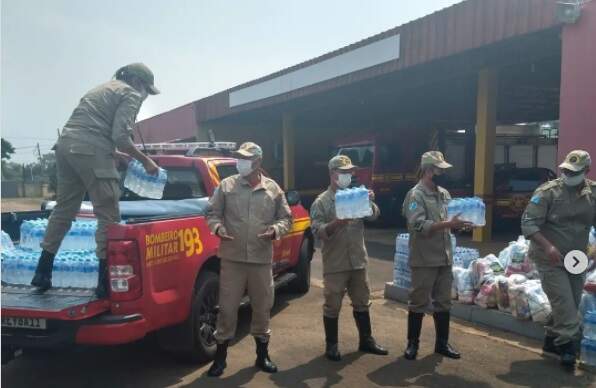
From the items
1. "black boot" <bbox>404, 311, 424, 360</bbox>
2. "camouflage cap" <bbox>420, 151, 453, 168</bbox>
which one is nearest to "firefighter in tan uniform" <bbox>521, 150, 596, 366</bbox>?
"camouflage cap" <bbox>420, 151, 453, 168</bbox>

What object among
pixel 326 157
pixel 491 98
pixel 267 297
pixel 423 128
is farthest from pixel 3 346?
pixel 326 157

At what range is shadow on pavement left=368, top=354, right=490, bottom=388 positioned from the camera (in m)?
4.20

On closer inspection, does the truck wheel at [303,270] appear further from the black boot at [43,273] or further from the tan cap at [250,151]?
the black boot at [43,273]

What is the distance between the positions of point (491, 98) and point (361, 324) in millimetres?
8909

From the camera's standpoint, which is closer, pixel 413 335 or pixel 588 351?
pixel 588 351

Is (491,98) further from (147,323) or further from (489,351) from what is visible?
(147,323)

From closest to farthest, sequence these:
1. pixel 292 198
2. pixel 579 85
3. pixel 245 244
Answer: pixel 245 244 → pixel 292 198 → pixel 579 85

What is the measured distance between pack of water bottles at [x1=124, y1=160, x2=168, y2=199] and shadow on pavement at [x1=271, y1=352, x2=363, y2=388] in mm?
1820

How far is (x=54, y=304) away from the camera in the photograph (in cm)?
369

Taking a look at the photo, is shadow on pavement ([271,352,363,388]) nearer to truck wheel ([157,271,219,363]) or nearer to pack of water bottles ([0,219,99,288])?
truck wheel ([157,271,219,363])

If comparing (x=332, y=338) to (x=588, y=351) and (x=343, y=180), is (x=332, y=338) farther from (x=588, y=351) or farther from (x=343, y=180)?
(x=588, y=351)

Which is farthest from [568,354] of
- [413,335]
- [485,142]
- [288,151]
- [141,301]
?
[288,151]

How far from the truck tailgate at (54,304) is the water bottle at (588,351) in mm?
3790

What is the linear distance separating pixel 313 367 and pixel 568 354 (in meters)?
2.12
